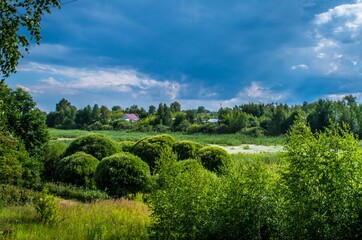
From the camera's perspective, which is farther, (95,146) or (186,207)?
(95,146)

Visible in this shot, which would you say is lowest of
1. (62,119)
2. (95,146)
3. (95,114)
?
(95,146)

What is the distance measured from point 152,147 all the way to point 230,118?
42.5m

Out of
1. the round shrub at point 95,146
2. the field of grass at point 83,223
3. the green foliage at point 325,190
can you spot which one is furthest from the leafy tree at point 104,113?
the green foliage at point 325,190

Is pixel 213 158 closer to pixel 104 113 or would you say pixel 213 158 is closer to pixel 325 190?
pixel 325 190

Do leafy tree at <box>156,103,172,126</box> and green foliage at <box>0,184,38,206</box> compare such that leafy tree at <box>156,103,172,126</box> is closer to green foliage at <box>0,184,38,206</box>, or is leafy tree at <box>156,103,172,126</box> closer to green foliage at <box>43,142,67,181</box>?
green foliage at <box>43,142,67,181</box>

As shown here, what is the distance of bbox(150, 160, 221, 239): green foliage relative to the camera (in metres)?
5.35

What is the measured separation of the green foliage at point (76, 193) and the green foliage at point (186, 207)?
17.7 feet

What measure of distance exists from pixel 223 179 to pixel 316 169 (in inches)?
66.2

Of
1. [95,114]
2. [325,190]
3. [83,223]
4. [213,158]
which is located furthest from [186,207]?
[95,114]

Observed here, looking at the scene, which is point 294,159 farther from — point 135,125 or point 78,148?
point 135,125

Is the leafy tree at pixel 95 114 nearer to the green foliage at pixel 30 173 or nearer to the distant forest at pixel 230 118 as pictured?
the distant forest at pixel 230 118

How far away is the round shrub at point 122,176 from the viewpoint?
11.0 metres

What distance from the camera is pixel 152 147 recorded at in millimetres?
13945

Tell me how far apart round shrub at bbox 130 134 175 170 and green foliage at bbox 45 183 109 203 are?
2.87m
